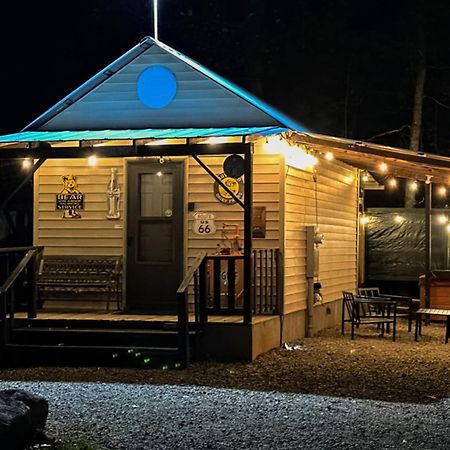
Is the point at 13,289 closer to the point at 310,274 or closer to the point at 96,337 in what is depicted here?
the point at 96,337

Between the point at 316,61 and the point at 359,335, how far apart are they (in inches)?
661

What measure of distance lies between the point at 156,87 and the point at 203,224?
2.19 meters

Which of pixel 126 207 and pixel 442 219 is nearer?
pixel 126 207

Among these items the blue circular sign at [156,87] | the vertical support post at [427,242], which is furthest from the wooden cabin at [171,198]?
the vertical support post at [427,242]

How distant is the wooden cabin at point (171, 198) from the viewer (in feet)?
35.7

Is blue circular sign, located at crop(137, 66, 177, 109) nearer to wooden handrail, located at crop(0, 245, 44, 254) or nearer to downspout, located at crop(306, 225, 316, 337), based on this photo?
wooden handrail, located at crop(0, 245, 44, 254)

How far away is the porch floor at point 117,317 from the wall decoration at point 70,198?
1.60 metres

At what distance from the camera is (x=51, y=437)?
6230mm

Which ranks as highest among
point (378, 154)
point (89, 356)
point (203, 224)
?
point (378, 154)

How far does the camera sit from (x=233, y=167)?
34.5 feet

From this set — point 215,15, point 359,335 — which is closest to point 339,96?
point 215,15

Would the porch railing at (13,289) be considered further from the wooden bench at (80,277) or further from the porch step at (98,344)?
the wooden bench at (80,277)

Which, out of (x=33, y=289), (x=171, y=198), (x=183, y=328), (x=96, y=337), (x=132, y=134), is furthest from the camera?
(x=171, y=198)

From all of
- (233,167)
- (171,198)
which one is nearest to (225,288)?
(171,198)
